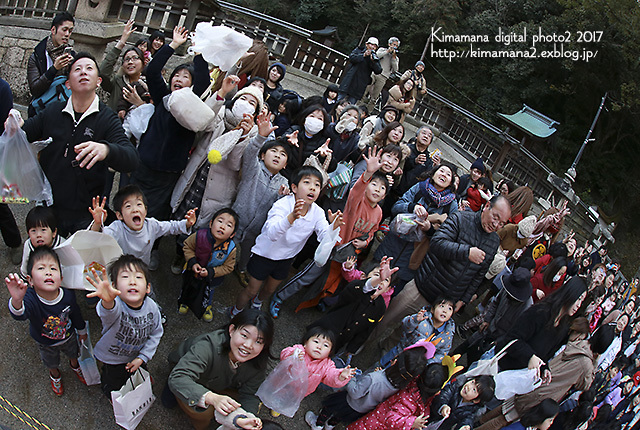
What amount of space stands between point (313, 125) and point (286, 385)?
2757 mm

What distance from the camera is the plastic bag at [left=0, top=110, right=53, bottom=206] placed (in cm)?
351

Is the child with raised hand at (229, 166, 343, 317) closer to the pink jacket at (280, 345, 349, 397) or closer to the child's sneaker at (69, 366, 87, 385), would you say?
the pink jacket at (280, 345, 349, 397)

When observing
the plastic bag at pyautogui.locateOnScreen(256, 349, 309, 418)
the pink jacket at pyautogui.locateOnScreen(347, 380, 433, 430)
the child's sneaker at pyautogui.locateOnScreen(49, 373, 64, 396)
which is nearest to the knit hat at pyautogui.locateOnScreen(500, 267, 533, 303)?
the pink jacket at pyautogui.locateOnScreen(347, 380, 433, 430)

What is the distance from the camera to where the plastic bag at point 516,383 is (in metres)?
4.05

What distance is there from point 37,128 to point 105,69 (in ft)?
7.12

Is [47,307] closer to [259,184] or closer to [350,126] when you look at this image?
[259,184]

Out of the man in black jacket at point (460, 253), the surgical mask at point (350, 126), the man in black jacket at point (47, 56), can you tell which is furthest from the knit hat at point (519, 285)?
the man in black jacket at point (47, 56)

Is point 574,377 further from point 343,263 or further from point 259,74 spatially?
point 259,74

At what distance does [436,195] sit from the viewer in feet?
17.2

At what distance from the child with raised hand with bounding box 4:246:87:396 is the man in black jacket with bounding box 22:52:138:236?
70 centimetres

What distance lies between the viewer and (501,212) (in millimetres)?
4469

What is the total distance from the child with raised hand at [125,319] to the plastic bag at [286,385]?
0.87 metres

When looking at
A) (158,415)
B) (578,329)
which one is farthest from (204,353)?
(578,329)

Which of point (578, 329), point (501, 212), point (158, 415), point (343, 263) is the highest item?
point (501, 212)
